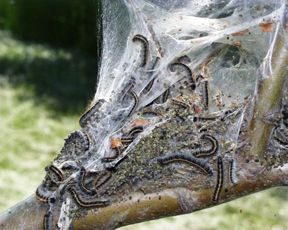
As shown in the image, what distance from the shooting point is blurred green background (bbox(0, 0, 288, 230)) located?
6094 mm

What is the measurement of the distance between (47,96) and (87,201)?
21.3 feet

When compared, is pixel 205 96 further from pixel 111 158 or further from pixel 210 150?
pixel 111 158

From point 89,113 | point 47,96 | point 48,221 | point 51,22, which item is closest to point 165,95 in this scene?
point 89,113

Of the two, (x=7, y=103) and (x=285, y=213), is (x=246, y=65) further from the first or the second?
(x=7, y=103)

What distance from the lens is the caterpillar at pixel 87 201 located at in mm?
1759

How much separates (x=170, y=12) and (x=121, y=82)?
352 mm

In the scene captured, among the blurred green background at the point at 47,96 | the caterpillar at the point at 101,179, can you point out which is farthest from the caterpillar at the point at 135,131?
the blurred green background at the point at 47,96

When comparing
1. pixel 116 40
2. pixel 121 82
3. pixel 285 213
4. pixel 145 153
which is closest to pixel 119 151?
pixel 145 153

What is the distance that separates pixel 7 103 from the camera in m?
7.90

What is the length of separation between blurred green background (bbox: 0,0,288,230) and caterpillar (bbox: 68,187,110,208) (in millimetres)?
3038

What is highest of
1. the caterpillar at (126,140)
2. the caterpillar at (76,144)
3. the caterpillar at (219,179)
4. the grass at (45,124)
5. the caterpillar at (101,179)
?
the grass at (45,124)

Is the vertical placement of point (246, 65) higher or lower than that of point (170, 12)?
→ lower

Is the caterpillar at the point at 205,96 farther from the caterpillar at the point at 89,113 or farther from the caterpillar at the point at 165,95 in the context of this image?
the caterpillar at the point at 89,113

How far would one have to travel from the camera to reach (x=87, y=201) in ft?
5.77
